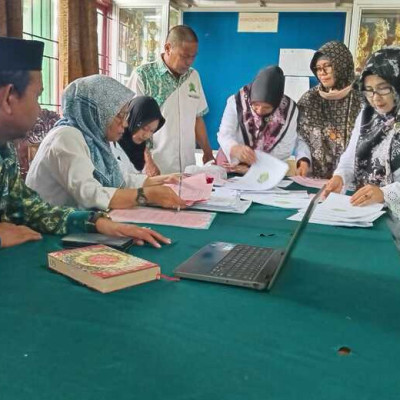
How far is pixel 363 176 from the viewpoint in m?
2.20

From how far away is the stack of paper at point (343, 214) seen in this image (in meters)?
1.57

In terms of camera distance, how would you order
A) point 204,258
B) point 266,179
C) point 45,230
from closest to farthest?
point 204,258
point 45,230
point 266,179

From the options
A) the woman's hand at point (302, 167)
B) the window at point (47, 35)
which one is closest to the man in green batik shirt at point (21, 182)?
the woman's hand at point (302, 167)

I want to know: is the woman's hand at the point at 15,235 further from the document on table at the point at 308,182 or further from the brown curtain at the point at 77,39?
the brown curtain at the point at 77,39

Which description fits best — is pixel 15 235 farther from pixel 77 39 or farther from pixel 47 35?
pixel 47 35

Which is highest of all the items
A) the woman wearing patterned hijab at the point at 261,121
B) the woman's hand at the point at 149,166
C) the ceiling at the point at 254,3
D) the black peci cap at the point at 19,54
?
the ceiling at the point at 254,3

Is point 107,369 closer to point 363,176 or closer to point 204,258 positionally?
point 204,258

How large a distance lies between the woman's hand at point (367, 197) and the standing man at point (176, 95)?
1.35m

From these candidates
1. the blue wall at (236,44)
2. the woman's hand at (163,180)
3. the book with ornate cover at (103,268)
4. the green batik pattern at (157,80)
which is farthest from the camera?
the blue wall at (236,44)

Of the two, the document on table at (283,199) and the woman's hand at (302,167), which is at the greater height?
the woman's hand at (302,167)

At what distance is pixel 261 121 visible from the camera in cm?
262

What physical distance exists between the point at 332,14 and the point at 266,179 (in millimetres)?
2999

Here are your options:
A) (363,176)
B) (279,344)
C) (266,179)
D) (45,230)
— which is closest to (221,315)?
(279,344)

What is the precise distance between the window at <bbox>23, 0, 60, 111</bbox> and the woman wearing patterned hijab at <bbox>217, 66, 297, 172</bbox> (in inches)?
62.4
